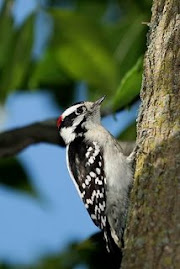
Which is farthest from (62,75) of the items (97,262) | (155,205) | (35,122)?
(155,205)

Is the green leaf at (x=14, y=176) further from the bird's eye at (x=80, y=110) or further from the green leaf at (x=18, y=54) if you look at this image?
the green leaf at (x=18, y=54)

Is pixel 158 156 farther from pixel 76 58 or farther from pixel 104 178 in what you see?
pixel 76 58

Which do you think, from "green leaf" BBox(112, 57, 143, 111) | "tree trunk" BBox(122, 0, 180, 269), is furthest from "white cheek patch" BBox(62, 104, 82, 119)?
"tree trunk" BBox(122, 0, 180, 269)

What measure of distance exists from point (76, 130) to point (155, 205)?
7.86 ft

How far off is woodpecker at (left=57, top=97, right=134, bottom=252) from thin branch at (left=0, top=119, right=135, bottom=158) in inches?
5.3

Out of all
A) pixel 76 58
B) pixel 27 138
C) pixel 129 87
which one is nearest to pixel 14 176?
pixel 27 138

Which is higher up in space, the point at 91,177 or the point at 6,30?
the point at 6,30

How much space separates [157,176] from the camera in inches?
140

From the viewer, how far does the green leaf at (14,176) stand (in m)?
6.14

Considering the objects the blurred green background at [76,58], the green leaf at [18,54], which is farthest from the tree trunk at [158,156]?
the green leaf at [18,54]

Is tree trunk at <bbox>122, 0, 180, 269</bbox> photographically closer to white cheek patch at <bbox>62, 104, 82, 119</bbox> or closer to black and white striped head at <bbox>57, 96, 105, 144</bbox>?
black and white striped head at <bbox>57, 96, 105, 144</bbox>

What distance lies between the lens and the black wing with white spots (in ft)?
17.1

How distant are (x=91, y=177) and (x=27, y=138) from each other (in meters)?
0.48

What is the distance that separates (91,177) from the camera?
5.30 meters
